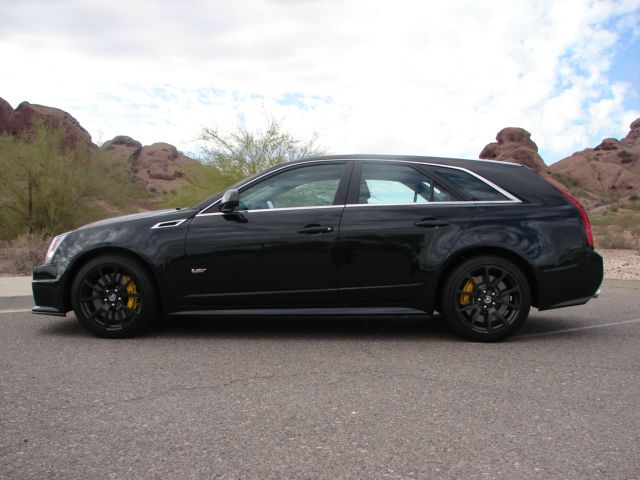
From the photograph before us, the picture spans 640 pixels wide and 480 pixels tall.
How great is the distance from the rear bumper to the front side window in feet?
7.00

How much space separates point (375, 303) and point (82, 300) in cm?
276

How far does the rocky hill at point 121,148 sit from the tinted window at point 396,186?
16463mm

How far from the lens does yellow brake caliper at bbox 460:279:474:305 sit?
5844 millimetres

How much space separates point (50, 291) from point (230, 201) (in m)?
1.95

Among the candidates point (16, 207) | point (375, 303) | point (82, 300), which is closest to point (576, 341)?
point (375, 303)

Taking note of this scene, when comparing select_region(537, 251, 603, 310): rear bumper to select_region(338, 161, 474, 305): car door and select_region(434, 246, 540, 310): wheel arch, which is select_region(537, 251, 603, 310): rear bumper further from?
select_region(338, 161, 474, 305): car door

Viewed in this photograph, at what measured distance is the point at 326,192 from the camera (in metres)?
6.13

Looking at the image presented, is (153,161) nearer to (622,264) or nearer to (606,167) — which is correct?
(606,167)

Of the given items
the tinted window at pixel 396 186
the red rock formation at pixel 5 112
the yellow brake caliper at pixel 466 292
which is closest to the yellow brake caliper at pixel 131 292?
the tinted window at pixel 396 186

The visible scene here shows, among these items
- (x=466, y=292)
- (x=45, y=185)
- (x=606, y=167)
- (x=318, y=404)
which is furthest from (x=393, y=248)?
(x=606, y=167)

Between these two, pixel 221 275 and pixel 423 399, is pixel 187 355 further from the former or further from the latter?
pixel 423 399

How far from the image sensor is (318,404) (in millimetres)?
4090

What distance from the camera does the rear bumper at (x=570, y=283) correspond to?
19.1 feet

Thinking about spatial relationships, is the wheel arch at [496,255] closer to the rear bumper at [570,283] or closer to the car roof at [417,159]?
the rear bumper at [570,283]
